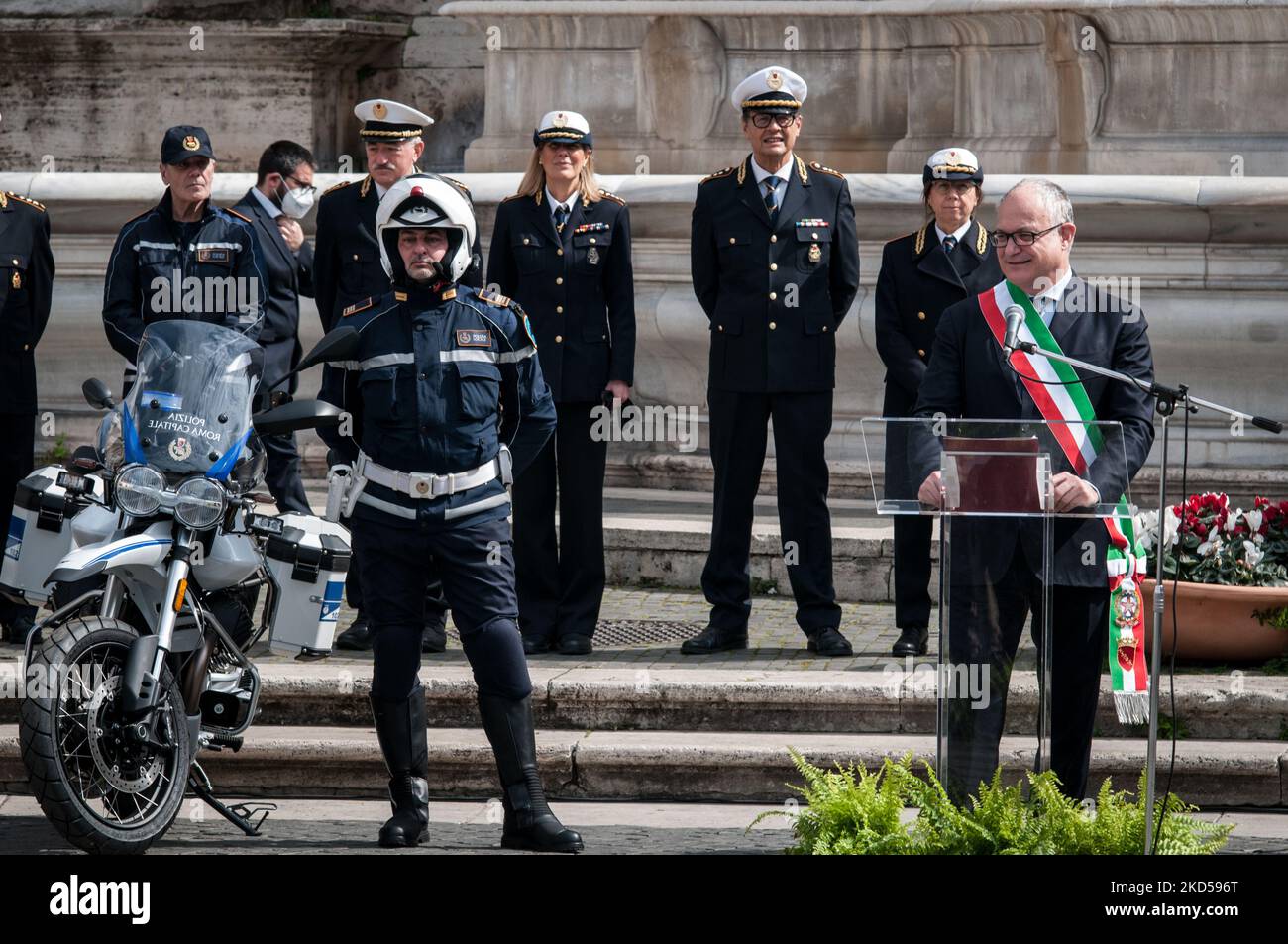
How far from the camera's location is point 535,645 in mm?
8430

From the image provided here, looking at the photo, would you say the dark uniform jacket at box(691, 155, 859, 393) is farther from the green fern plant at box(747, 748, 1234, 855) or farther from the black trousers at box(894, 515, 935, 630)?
the green fern plant at box(747, 748, 1234, 855)

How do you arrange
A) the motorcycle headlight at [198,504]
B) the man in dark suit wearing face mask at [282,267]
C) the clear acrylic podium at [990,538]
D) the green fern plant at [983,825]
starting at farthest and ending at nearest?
1. the man in dark suit wearing face mask at [282,267]
2. the motorcycle headlight at [198,504]
3. the clear acrylic podium at [990,538]
4. the green fern plant at [983,825]

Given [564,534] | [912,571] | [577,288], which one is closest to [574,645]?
[564,534]

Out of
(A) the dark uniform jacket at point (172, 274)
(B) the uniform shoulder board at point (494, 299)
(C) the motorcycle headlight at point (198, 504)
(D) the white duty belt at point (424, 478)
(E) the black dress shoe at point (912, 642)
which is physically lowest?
(E) the black dress shoe at point (912, 642)

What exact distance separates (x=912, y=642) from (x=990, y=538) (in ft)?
8.31

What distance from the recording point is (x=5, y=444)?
8828 mm

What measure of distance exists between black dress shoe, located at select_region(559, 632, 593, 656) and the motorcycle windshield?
1.96 meters

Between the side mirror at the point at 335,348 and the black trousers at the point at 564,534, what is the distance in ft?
6.95

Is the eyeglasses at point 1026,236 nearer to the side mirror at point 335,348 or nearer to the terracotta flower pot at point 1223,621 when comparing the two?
the side mirror at point 335,348

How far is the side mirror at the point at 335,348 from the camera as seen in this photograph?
20.8ft

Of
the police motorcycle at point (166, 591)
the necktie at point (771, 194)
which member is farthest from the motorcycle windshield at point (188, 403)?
the necktie at point (771, 194)

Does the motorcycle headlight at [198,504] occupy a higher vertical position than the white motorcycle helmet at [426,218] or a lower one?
lower

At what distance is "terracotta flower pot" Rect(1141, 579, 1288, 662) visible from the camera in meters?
7.78

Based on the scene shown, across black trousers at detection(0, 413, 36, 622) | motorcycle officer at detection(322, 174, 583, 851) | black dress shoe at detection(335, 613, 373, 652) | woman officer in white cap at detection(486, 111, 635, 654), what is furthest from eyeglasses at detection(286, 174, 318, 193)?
motorcycle officer at detection(322, 174, 583, 851)
